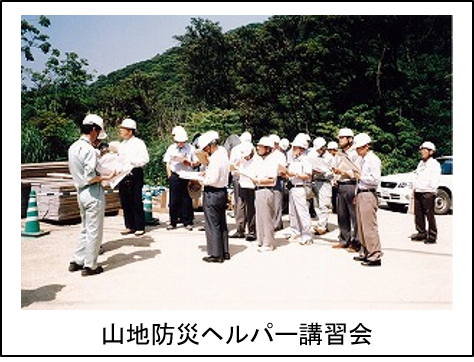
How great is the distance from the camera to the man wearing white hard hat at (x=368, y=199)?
17.7 feet

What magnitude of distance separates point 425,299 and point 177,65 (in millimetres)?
24675

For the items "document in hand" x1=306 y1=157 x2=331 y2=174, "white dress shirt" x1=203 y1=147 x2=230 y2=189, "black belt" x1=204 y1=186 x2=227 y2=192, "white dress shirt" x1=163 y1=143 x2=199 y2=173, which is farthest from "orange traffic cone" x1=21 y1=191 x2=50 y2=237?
"document in hand" x1=306 y1=157 x2=331 y2=174

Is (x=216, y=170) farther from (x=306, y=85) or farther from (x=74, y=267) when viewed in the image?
(x=306, y=85)

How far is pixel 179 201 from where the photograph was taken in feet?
26.3

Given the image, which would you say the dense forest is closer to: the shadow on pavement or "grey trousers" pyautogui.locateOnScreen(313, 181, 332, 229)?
"grey trousers" pyautogui.locateOnScreen(313, 181, 332, 229)

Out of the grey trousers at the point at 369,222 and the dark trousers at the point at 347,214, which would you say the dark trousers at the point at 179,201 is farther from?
the grey trousers at the point at 369,222

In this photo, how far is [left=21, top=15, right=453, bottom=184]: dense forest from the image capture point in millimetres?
18219

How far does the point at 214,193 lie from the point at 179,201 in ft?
8.16

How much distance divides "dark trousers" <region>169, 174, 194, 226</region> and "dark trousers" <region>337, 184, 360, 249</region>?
2.99m

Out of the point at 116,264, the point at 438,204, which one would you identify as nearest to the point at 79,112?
the point at 116,264

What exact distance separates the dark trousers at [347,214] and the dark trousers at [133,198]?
3.52m

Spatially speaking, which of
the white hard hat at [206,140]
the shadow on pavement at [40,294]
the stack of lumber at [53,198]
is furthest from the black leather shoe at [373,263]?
the stack of lumber at [53,198]

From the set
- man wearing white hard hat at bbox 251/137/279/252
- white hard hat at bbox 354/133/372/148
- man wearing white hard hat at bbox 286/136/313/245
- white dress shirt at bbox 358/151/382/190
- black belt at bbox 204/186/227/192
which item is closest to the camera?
white dress shirt at bbox 358/151/382/190
